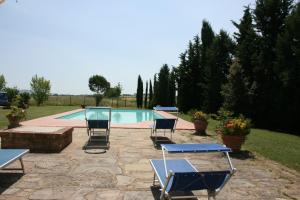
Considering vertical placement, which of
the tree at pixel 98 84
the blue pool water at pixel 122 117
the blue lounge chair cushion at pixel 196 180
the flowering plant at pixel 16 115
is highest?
the tree at pixel 98 84

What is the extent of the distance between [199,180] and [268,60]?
45.5 feet

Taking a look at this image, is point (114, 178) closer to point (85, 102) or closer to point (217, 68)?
point (217, 68)

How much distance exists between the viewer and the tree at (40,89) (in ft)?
98.5

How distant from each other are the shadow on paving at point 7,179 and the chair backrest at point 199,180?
254cm

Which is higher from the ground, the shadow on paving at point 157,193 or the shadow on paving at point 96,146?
the shadow on paving at point 96,146

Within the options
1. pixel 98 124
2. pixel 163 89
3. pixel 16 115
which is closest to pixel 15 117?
pixel 16 115

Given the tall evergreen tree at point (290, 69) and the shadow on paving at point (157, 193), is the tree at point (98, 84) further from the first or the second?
the shadow on paving at point (157, 193)

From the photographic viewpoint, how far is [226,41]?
68.0 feet

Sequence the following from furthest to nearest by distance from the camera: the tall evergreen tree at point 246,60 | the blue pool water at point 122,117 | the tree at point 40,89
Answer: the tree at point 40,89 < the blue pool water at point 122,117 < the tall evergreen tree at point 246,60

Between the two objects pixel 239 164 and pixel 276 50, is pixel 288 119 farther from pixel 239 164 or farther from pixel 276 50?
pixel 239 164

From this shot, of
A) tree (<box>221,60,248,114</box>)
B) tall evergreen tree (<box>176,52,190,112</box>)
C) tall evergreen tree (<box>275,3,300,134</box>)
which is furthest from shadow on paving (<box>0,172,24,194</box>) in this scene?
tall evergreen tree (<box>176,52,190,112</box>)

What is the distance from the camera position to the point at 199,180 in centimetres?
348

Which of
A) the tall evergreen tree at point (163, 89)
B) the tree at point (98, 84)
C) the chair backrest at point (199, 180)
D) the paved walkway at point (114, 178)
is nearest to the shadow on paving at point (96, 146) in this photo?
the paved walkway at point (114, 178)

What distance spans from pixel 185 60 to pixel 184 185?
21.2 meters
